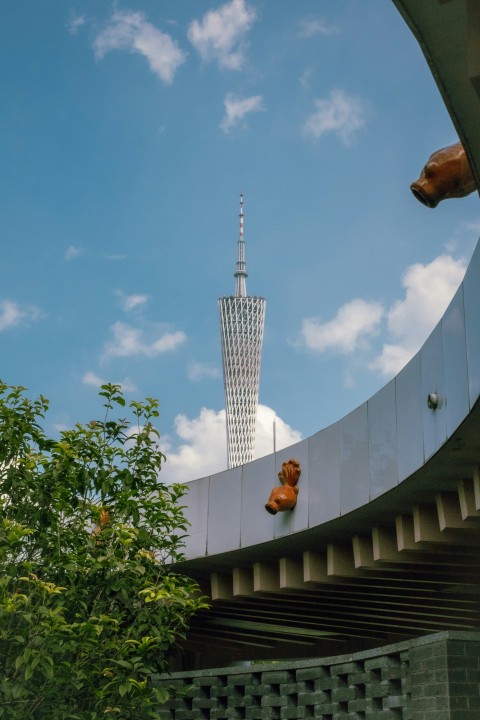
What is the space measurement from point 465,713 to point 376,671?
935 millimetres

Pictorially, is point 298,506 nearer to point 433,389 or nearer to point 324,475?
point 324,475

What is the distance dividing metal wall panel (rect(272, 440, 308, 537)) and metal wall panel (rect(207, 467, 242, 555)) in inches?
54.6

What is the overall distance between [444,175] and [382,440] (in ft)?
30.2

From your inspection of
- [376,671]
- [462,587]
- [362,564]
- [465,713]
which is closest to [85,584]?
[376,671]

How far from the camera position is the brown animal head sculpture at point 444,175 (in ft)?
26.1

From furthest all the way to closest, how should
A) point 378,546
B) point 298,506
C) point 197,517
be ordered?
point 197,517, point 298,506, point 378,546

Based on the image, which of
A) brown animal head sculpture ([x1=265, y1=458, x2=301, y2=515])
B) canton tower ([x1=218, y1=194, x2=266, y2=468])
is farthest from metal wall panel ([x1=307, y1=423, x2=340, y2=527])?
canton tower ([x1=218, y1=194, x2=266, y2=468])

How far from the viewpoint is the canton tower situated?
Answer: 449 feet

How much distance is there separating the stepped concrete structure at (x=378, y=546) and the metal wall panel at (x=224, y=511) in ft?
0.11

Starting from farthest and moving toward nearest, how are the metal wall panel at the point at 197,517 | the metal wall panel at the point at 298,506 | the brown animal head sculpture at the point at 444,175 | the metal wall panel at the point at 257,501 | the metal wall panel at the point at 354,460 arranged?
the metal wall panel at the point at 197,517
the metal wall panel at the point at 257,501
the metal wall panel at the point at 298,506
the metal wall panel at the point at 354,460
the brown animal head sculpture at the point at 444,175

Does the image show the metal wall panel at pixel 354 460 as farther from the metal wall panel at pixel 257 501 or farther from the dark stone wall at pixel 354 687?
the dark stone wall at pixel 354 687

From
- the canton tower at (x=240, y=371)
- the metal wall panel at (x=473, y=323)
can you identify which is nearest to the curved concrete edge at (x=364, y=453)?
the metal wall panel at (x=473, y=323)

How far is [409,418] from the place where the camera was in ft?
52.1

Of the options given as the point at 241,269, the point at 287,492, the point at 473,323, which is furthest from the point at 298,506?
the point at 241,269
